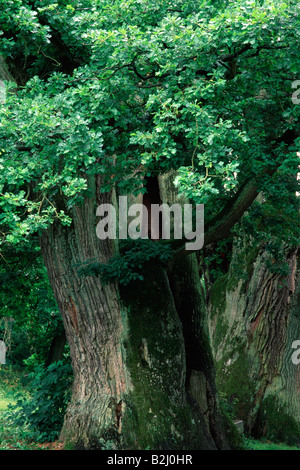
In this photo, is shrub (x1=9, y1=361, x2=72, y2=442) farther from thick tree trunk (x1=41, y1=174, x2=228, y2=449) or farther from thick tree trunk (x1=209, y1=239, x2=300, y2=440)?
thick tree trunk (x1=209, y1=239, x2=300, y2=440)

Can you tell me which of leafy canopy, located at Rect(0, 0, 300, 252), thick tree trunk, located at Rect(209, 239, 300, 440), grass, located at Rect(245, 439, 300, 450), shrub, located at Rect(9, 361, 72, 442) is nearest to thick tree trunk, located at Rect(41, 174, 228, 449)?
shrub, located at Rect(9, 361, 72, 442)

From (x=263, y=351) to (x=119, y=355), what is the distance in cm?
601

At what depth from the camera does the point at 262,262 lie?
14672 millimetres

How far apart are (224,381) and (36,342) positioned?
5.12 metres

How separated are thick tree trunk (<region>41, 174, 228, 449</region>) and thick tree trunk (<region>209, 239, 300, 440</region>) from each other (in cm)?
419

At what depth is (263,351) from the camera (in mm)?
14805

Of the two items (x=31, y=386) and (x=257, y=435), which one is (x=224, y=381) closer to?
(x=257, y=435)

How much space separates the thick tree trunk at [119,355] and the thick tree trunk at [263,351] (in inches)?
165

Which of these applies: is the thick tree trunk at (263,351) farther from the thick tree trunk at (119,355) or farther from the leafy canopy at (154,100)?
the leafy canopy at (154,100)

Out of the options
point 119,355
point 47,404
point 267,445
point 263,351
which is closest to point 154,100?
point 119,355

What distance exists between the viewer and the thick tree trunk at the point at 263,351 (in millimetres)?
14398

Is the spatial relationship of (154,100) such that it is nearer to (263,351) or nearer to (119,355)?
(119,355)

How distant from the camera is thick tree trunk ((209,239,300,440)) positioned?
14.4 m

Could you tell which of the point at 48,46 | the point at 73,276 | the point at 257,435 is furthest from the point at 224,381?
the point at 48,46
